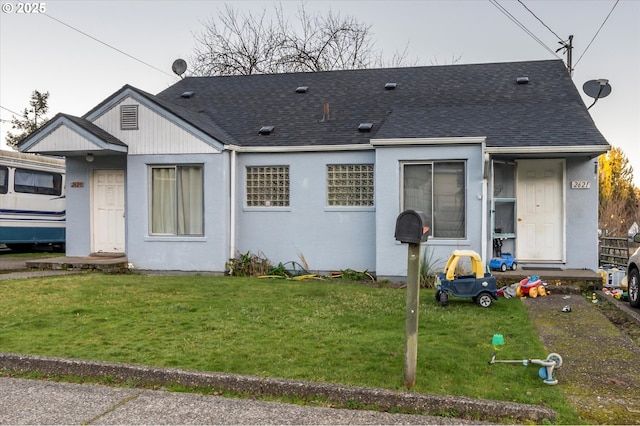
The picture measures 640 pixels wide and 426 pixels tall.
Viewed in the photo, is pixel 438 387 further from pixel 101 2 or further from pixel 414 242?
pixel 101 2

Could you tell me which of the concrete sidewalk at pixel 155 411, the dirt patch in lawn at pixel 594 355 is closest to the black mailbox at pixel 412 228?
the concrete sidewalk at pixel 155 411

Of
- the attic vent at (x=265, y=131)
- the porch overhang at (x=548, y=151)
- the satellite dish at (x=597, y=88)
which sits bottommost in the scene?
the porch overhang at (x=548, y=151)

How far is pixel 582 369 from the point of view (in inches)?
219

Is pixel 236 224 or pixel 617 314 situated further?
pixel 236 224

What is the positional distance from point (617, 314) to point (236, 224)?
833 centimetres

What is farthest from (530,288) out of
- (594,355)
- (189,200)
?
(189,200)

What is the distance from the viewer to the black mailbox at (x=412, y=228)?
4.59 metres

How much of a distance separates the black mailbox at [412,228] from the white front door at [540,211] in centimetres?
900

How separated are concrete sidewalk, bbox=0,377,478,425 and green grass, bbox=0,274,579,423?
1.64 ft

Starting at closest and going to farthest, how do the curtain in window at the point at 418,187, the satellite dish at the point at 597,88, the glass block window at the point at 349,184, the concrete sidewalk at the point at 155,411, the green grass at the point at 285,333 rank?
the concrete sidewalk at the point at 155,411
the green grass at the point at 285,333
the curtain in window at the point at 418,187
the glass block window at the point at 349,184
the satellite dish at the point at 597,88

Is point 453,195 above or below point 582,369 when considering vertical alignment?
above

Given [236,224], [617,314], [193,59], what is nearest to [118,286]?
[236,224]

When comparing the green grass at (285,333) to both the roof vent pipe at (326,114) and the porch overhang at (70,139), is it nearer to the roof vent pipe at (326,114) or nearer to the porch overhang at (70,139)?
the porch overhang at (70,139)

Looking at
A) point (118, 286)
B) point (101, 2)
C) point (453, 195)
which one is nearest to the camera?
point (118, 286)
